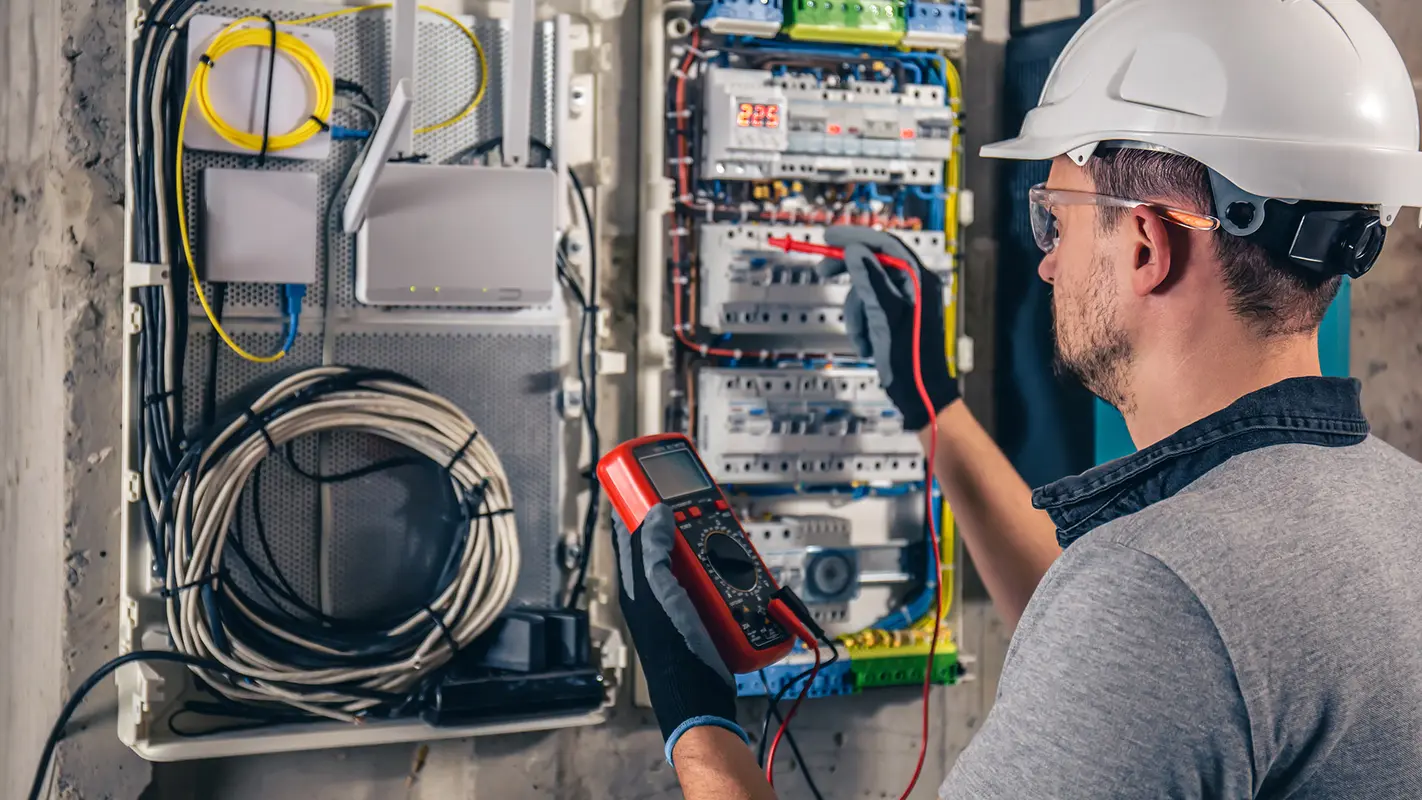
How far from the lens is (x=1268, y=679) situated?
995 millimetres

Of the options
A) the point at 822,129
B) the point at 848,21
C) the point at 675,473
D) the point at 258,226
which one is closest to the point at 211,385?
the point at 258,226

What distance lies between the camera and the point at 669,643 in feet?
5.08

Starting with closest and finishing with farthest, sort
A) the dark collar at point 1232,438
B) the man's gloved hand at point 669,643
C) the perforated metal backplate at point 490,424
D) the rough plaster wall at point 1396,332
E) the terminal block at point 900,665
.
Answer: the dark collar at point 1232,438 → the man's gloved hand at point 669,643 → the perforated metal backplate at point 490,424 → the terminal block at point 900,665 → the rough plaster wall at point 1396,332

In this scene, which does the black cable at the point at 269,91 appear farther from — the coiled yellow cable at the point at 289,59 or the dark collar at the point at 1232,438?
the dark collar at the point at 1232,438

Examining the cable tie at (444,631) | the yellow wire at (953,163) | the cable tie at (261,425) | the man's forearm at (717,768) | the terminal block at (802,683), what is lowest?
the terminal block at (802,683)

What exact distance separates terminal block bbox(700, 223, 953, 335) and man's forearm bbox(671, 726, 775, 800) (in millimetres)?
808

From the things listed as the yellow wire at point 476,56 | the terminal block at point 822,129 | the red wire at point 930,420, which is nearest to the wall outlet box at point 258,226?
the yellow wire at point 476,56

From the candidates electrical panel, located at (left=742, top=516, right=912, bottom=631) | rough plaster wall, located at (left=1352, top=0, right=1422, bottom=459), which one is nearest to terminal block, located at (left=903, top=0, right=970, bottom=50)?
electrical panel, located at (left=742, top=516, right=912, bottom=631)

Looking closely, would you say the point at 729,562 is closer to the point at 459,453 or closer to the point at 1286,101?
the point at 459,453

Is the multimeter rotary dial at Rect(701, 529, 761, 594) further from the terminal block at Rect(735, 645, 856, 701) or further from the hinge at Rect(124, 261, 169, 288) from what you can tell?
the hinge at Rect(124, 261, 169, 288)

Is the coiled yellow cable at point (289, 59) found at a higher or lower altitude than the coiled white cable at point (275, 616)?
higher

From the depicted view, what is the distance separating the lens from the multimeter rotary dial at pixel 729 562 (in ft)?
5.42

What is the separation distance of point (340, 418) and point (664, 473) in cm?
51

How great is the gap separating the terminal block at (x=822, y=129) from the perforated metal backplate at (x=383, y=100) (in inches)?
11.5
